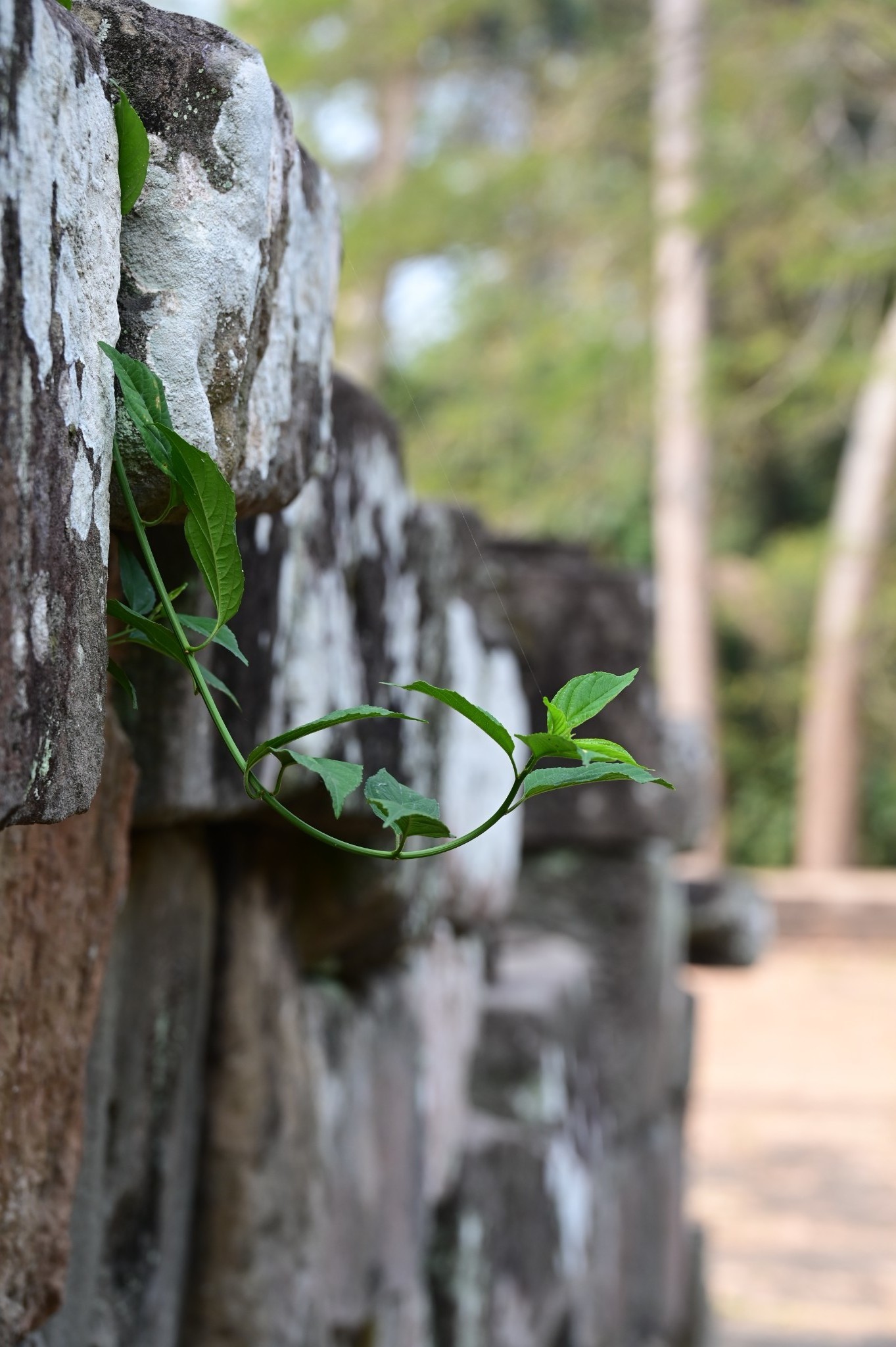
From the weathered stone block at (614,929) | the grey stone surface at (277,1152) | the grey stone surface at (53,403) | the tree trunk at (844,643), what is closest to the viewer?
the grey stone surface at (53,403)

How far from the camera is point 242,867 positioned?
135 cm

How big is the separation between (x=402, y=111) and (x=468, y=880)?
9117 millimetres

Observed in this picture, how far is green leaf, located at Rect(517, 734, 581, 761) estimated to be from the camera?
61cm

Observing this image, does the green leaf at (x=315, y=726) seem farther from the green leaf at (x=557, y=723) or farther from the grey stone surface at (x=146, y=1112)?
the grey stone surface at (x=146, y=1112)

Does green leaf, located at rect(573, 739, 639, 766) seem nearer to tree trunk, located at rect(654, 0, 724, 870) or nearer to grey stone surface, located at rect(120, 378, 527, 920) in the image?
grey stone surface, located at rect(120, 378, 527, 920)

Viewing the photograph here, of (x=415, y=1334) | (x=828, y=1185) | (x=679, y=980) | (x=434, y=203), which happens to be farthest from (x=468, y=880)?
(x=434, y=203)

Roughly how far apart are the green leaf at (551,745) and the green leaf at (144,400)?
190 millimetres

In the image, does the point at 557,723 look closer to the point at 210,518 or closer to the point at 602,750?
the point at 602,750

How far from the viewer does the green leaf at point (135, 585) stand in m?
0.71

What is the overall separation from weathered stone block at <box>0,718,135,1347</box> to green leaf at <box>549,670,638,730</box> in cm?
34

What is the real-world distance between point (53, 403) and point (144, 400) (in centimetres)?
7

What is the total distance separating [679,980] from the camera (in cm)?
323

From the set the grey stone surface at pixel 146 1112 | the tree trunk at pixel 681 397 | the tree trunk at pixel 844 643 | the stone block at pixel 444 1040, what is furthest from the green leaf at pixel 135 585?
the tree trunk at pixel 844 643

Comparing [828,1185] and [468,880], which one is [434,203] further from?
[468,880]
